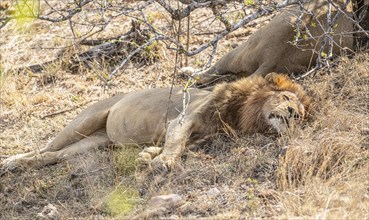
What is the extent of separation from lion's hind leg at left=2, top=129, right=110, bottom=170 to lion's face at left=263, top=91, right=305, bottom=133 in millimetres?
1548

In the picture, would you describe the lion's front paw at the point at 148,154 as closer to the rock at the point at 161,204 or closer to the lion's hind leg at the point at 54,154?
the rock at the point at 161,204

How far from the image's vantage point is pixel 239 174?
5.22 meters

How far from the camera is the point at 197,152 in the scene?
226 inches

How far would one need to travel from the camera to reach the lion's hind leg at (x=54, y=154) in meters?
6.24

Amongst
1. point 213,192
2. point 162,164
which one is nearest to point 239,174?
point 213,192

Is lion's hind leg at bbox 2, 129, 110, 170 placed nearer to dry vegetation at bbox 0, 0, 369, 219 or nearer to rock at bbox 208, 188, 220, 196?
dry vegetation at bbox 0, 0, 369, 219

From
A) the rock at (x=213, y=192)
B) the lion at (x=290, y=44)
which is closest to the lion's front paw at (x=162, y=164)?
the rock at (x=213, y=192)

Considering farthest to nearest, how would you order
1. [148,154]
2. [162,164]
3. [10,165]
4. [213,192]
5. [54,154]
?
[54,154]
[10,165]
[148,154]
[162,164]
[213,192]

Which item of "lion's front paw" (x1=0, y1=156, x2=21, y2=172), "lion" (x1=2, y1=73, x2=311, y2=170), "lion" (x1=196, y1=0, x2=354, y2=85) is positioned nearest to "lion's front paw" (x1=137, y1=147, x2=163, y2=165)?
"lion" (x1=2, y1=73, x2=311, y2=170)

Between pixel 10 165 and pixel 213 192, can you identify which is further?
pixel 10 165

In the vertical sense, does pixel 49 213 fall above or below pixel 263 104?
below

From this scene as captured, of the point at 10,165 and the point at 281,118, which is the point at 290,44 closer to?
the point at 281,118

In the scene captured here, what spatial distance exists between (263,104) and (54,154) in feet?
6.19

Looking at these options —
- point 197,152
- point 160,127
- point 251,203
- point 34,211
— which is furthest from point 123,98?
point 251,203
